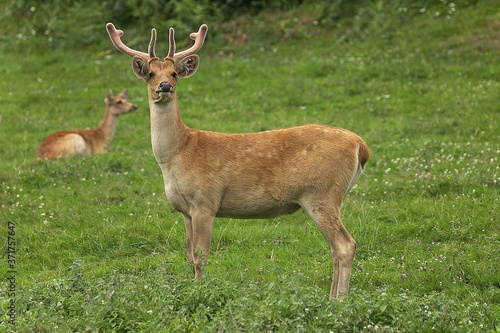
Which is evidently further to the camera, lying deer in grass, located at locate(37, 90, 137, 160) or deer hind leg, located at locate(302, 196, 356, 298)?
lying deer in grass, located at locate(37, 90, 137, 160)

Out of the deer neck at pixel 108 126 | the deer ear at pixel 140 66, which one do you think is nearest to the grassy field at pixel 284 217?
the deer neck at pixel 108 126

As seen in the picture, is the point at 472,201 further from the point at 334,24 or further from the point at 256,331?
the point at 334,24

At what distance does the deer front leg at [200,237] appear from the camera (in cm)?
720

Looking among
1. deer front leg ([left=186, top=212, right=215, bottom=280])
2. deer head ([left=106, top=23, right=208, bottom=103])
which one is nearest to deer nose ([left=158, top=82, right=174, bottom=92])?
deer head ([left=106, top=23, right=208, bottom=103])

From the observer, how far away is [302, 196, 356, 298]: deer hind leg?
705 centimetres

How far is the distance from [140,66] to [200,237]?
168cm

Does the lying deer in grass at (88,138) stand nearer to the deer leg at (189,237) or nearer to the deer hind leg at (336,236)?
the deer leg at (189,237)

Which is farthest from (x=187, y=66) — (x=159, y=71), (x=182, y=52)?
(x=159, y=71)

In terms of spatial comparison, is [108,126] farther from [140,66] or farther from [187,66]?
[140,66]

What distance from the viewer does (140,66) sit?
758cm

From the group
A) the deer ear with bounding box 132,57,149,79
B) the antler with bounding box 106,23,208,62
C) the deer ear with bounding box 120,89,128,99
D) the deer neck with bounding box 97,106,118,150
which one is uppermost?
the antler with bounding box 106,23,208,62

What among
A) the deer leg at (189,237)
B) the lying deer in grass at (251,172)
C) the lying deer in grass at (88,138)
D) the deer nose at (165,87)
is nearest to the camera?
the lying deer in grass at (251,172)

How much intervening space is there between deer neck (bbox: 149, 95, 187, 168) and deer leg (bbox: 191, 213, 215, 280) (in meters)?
0.60

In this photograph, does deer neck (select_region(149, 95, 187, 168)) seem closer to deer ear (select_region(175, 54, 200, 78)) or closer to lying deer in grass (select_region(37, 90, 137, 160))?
deer ear (select_region(175, 54, 200, 78))
